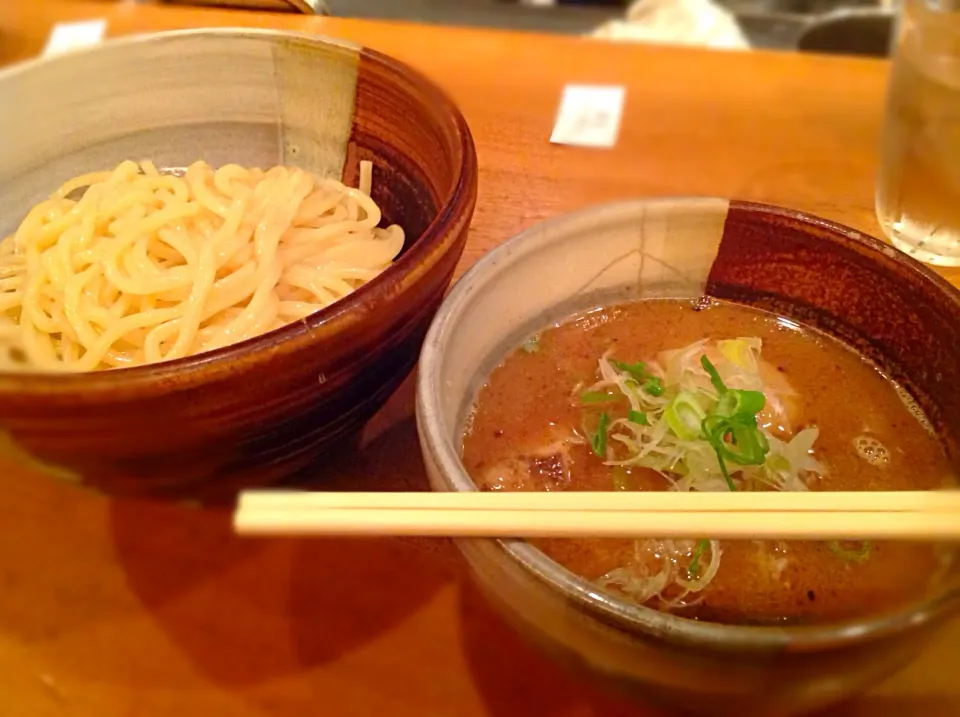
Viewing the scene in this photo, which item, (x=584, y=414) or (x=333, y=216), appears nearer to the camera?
(x=584, y=414)

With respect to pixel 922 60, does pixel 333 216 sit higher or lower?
lower

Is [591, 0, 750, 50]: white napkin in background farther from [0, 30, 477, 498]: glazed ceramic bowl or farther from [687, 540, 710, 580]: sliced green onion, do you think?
[687, 540, 710, 580]: sliced green onion

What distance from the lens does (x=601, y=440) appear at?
0.85 metres

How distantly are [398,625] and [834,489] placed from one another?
1.53 ft

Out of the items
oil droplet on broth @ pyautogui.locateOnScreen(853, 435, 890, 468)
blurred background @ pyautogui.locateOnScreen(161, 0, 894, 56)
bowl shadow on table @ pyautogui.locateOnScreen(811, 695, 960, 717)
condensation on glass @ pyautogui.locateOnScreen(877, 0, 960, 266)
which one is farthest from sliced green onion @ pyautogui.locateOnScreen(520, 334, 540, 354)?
blurred background @ pyautogui.locateOnScreen(161, 0, 894, 56)

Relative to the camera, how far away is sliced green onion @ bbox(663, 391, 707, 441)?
793mm

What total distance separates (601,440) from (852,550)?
0.83 feet

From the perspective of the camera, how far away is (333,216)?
1.14 m

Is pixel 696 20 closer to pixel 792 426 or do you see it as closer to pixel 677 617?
pixel 792 426

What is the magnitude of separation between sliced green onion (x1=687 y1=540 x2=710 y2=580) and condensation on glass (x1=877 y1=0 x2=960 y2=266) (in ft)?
2.52

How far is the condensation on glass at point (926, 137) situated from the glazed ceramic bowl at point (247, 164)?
2.52 feet

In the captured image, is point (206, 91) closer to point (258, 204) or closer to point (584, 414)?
point (258, 204)

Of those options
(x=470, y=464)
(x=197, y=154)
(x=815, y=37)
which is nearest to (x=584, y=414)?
(x=470, y=464)

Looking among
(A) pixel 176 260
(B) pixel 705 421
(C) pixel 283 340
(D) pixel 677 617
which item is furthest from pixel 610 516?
(A) pixel 176 260
